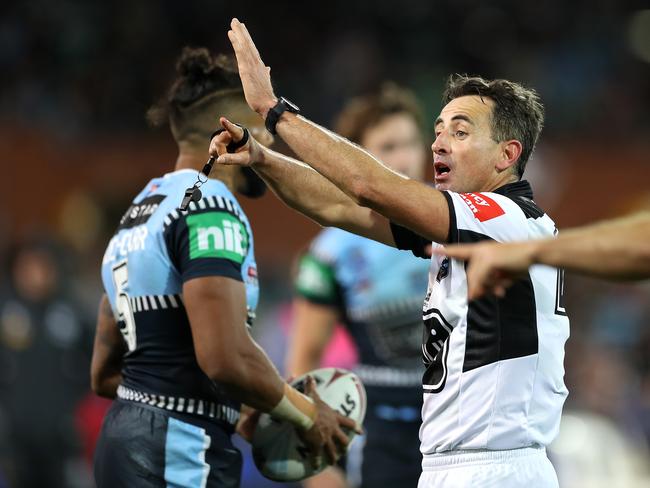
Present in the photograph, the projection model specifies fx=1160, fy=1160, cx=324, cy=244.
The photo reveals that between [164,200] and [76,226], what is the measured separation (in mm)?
12369

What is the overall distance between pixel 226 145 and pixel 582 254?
1.64 metres

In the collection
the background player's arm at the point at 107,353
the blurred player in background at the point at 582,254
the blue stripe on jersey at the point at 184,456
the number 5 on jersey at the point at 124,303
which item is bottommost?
the blue stripe on jersey at the point at 184,456

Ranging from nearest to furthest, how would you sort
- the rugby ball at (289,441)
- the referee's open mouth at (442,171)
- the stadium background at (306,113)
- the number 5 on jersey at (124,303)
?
the referee's open mouth at (442,171) → the number 5 on jersey at (124,303) → the rugby ball at (289,441) → the stadium background at (306,113)

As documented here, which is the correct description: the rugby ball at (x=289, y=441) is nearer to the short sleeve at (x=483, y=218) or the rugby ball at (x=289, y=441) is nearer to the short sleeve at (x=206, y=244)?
the short sleeve at (x=206, y=244)

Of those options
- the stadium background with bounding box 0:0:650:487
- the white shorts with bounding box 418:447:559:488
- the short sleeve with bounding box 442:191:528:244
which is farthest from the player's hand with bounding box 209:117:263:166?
the stadium background with bounding box 0:0:650:487

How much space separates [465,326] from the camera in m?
3.96

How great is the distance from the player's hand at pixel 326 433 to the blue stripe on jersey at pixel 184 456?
469mm

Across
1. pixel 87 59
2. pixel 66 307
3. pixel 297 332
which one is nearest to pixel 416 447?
pixel 297 332

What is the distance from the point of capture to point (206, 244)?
4273mm

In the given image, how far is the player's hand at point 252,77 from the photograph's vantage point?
13.5 feet

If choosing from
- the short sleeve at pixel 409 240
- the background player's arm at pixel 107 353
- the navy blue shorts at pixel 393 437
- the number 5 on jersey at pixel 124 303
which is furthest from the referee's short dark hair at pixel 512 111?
the navy blue shorts at pixel 393 437

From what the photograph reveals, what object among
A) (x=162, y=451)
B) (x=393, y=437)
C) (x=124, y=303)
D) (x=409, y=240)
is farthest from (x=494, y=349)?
(x=393, y=437)

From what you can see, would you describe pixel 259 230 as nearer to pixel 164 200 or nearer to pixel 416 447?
pixel 416 447

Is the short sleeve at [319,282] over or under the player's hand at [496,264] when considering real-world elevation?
over
